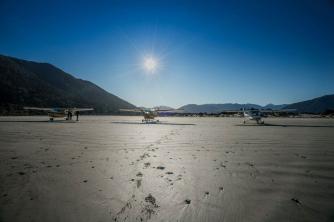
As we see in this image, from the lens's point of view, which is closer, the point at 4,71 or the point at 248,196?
the point at 248,196

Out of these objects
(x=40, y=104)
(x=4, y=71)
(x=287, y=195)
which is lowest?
(x=287, y=195)

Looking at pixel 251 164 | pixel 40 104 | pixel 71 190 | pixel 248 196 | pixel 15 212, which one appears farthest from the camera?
pixel 40 104

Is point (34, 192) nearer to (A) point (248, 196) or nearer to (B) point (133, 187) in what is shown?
(B) point (133, 187)

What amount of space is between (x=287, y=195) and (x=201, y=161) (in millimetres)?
2728

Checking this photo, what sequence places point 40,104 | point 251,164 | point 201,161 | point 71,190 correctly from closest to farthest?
point 71,190
point 251,164
point 201,161
point 40,104

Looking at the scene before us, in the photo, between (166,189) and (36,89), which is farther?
(36,89)

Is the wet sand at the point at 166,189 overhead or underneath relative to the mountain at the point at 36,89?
underneath

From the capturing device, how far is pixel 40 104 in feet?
319

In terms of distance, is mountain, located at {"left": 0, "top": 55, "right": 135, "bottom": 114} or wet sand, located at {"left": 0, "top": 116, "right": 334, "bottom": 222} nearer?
wet sand, located at {"left": 0, "top": 116, "right": 334, "bottom": 222}

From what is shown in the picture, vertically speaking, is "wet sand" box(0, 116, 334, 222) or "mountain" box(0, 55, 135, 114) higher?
"mountain" box(0, 55, 135, 114)

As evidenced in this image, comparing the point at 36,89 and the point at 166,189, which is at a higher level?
the point at 36,89

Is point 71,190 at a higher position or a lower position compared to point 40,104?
lower

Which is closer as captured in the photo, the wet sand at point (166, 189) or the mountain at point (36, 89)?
the wet sand at point (166, 189)

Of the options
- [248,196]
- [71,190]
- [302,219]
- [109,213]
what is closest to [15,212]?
[71,190]
